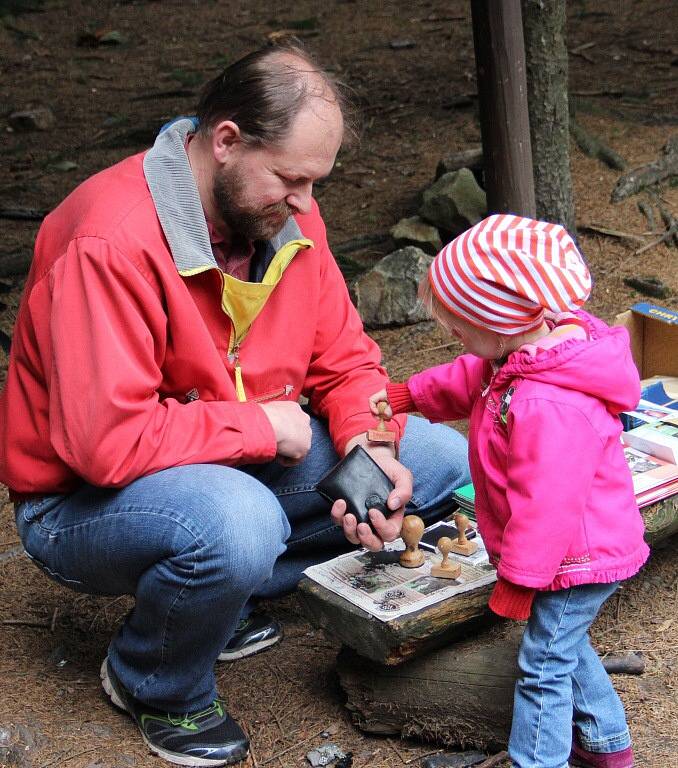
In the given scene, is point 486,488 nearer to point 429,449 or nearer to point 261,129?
point 429,449

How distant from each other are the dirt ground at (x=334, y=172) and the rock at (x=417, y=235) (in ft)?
0.63

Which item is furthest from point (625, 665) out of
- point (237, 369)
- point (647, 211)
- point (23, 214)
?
point (23, 214)

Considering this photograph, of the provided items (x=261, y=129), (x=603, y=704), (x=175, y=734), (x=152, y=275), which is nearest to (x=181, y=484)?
(x=152, y=275)

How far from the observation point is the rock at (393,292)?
5465mm

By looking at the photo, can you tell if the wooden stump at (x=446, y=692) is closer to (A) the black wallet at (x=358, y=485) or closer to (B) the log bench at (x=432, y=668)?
(B) the log bench at (x=432, y=668)

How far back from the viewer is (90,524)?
2.54 meters

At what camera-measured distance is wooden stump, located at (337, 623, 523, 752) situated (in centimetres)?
262

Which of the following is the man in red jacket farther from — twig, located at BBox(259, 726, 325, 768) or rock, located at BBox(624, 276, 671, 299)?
rock, located at BBox(624, 276, 671, 299)

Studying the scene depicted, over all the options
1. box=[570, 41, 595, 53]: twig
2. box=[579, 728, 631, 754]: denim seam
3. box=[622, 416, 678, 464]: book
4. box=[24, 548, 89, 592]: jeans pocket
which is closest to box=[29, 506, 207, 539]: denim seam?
box=[24, 548, 89, 592]: jeans pocket

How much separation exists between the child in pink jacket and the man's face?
20.8 inches

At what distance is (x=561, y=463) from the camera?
7.10 feet

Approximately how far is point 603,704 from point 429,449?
3.13 ft

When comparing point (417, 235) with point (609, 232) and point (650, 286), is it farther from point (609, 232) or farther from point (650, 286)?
point (650, 286)

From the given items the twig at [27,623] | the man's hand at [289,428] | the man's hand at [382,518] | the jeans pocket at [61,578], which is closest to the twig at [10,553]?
the twig at [27,623]
